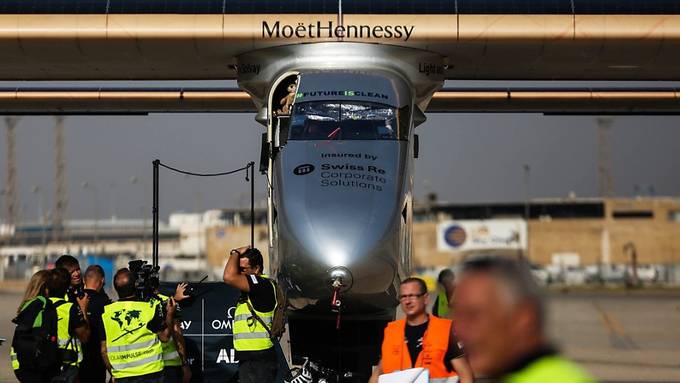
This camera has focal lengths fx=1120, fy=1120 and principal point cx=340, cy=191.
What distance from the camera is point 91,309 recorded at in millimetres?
11227

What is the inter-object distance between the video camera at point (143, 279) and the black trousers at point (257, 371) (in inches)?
40.9

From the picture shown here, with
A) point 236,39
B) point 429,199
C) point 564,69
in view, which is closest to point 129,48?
point 236,39

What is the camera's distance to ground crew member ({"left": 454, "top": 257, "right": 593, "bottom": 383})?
112 inches

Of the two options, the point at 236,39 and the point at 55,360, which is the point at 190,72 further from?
the point at 55,360

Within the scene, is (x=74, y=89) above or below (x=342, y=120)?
above

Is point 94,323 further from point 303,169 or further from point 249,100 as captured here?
point 249,100

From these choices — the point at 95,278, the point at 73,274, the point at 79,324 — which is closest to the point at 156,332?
the point at 79,324

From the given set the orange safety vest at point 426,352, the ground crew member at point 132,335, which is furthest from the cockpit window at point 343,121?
the orange safety vest at point 426,352

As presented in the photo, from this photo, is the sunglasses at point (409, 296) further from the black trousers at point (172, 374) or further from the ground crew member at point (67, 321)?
the black trousers at point (172, 374)

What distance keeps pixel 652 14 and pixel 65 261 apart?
398 inches

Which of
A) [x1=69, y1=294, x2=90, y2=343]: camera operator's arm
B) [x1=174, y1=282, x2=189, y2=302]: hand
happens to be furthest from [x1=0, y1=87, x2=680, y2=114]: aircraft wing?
[x1=69, y1=294, x2=90, y2=343]: camera operator's arm

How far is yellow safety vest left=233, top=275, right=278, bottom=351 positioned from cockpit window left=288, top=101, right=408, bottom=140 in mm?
4535

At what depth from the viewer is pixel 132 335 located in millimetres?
9320

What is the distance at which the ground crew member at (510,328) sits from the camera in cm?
284
